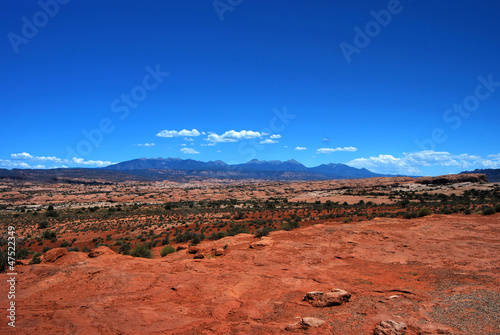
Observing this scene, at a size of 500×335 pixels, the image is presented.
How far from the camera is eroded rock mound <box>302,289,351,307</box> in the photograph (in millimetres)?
7262

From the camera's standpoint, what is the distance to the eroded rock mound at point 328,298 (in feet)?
23.8

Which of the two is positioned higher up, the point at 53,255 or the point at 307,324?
the point at 307,324

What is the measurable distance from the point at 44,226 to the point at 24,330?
29800mm

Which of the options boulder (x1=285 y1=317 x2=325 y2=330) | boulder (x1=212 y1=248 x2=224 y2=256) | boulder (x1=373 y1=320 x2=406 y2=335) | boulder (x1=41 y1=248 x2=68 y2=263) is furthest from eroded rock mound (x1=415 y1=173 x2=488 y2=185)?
boulder (x1=41 y1=248 x2=68 y2=263)

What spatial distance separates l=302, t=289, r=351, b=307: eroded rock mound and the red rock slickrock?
13 centimetres

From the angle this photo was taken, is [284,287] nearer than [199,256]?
Yes

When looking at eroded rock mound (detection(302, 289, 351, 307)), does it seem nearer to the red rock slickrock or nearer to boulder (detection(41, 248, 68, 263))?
the red rock slickrock

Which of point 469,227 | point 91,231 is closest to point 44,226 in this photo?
point 91,231

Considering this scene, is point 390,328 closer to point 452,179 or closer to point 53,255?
point 53,255

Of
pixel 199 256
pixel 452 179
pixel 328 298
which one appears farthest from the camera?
pixel 452 179

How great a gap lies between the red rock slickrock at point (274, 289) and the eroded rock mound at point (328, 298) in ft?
0.42

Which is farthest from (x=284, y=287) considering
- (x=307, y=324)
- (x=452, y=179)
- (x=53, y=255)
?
(x=452, y=179)

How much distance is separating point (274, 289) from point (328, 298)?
2.08m

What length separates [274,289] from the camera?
8875 millimetres
